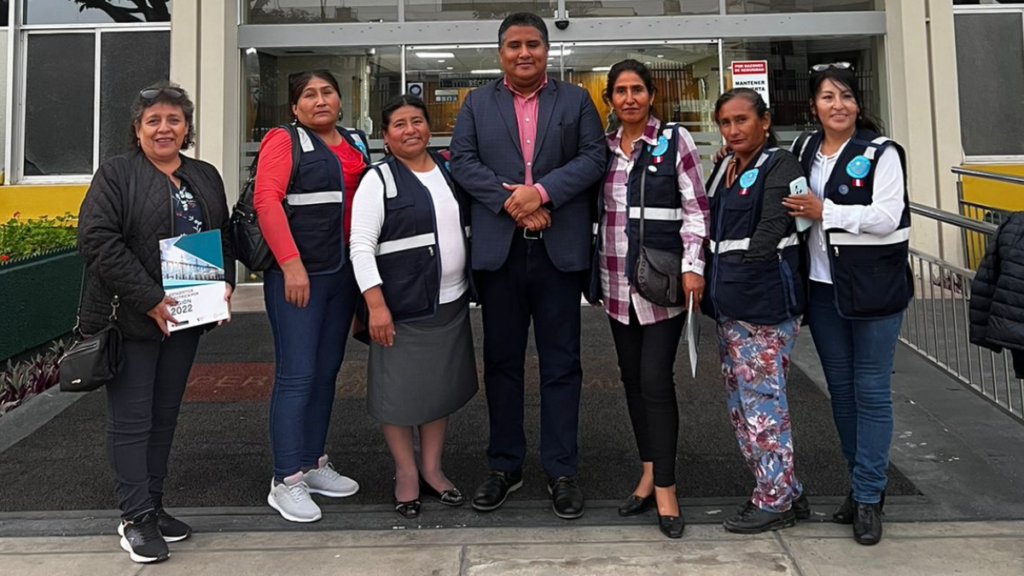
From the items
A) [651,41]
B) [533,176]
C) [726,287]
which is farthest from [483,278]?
[651,41]

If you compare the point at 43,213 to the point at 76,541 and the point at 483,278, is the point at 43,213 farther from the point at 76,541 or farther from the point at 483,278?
the point at 483,278

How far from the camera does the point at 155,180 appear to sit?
3.11 meters

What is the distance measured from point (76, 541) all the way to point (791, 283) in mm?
3258

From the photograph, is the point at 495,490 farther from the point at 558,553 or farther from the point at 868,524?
the point at 868,524

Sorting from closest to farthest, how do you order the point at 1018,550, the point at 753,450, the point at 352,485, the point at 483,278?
the point at 1018,550 < the point at 753,450 < the point at 483,278 < the point at 352,485

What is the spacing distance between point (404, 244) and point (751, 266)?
1.49 m

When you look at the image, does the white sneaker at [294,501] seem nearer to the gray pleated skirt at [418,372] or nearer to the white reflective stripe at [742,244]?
the gray pleated skirt at [418,372]

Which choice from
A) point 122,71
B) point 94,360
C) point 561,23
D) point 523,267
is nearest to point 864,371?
point 523,267

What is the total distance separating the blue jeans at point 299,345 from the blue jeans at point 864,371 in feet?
6.97

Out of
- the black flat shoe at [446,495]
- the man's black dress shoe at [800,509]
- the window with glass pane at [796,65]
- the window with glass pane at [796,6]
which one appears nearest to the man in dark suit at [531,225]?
the black flat shoe at [446,495]

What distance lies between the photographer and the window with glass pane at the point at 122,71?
9836 millimetres

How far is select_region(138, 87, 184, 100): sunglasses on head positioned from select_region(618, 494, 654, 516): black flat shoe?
2692 mm

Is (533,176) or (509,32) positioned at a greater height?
(509,32)

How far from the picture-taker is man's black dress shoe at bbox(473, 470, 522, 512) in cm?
347
